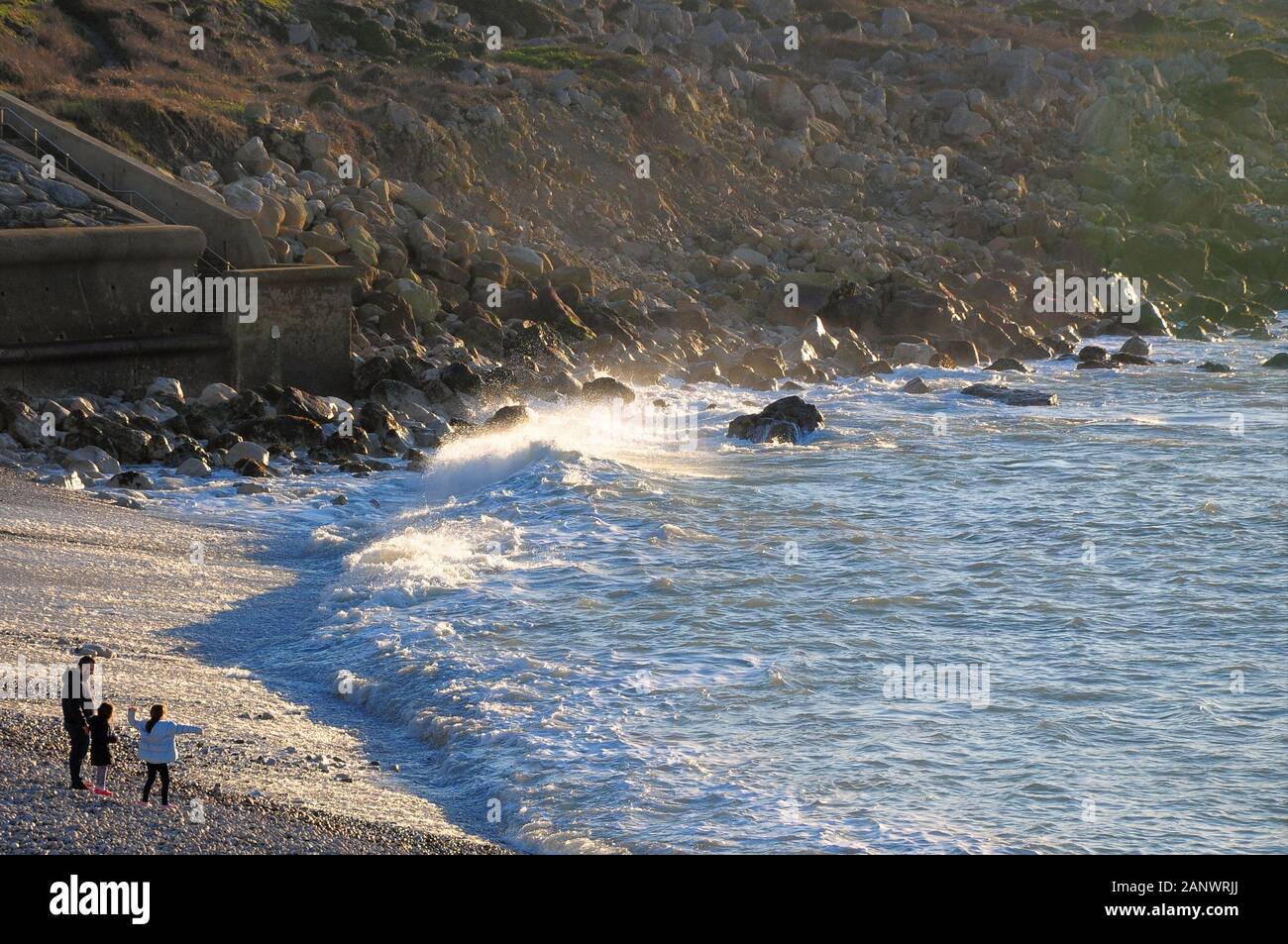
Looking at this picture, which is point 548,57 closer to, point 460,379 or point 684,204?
point 684,204

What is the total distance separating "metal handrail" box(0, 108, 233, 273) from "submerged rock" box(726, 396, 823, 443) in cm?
768

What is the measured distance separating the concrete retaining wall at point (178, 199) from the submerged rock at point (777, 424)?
7287 mm

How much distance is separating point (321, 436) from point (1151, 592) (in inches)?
417

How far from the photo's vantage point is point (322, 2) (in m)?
40.7

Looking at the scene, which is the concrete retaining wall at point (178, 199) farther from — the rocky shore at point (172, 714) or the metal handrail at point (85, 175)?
the rocky shore at point (172, 714)

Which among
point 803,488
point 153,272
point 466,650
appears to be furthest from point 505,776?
point 153,272

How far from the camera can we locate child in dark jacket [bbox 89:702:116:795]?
8773 mm

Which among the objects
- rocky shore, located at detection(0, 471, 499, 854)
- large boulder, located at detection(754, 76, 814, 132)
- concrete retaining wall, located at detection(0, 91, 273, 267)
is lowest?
rocky shore, located at detection(0, 471, 499, 854)

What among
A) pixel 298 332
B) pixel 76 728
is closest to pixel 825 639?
pixel 76 728

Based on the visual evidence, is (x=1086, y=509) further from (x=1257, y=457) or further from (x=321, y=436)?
(x=321, y=436)

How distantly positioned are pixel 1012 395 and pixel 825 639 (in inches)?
602

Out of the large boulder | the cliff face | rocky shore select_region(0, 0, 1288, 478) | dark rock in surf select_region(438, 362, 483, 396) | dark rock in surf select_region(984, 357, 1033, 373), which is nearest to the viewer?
dark rock in surf select_region(438, 362, 483, 396)

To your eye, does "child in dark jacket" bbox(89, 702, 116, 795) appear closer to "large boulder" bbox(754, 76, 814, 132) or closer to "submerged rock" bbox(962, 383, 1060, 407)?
"submerged rock" bbox(962, 383, 1060, 407)

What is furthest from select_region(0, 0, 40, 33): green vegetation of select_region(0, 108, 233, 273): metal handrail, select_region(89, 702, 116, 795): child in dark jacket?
select_region(89, 702, 116, 795): child in dark jacket
